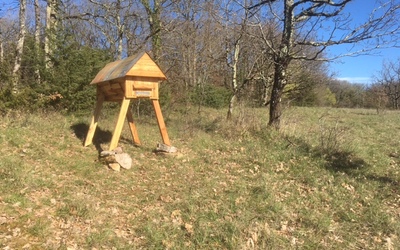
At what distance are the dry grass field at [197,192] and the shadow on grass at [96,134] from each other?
48mm

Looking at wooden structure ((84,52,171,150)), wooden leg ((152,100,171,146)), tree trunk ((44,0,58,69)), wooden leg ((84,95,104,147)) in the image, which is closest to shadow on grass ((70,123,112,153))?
wooden leg ((84,95,104,147))

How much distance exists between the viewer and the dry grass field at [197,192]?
141 inches

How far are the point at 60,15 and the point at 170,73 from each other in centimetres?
553

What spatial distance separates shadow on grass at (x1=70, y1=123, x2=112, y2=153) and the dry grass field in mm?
48

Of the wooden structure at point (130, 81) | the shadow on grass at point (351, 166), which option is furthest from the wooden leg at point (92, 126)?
the shadow on grass at point (351, 166)

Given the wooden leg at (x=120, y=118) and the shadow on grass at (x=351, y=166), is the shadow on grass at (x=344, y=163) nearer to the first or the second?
the shadow on grass at (x=351, y=166)

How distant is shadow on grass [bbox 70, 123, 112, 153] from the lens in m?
6.94

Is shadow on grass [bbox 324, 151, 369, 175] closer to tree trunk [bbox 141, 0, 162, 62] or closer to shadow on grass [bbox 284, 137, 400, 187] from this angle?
shadow on grass [bbox 284, 137, 400, 187]

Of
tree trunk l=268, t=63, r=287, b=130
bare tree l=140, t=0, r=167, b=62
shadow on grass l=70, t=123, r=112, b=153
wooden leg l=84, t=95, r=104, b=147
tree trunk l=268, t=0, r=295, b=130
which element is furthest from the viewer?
bare tree l=140, t=0, r=167, b=62

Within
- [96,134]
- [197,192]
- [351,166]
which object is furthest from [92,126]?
[351,166]

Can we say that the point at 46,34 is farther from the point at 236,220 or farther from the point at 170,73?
the point at 236,220

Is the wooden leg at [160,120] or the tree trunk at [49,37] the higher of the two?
the tree trunk at [49,37]

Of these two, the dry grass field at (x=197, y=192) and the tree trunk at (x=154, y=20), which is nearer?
the dry grass field at (x=197, y=192)

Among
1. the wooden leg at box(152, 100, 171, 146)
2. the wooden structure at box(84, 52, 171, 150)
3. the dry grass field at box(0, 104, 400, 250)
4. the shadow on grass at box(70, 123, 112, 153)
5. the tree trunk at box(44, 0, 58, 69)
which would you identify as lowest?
the dry grass field at box(0, 104, 400, 250)
